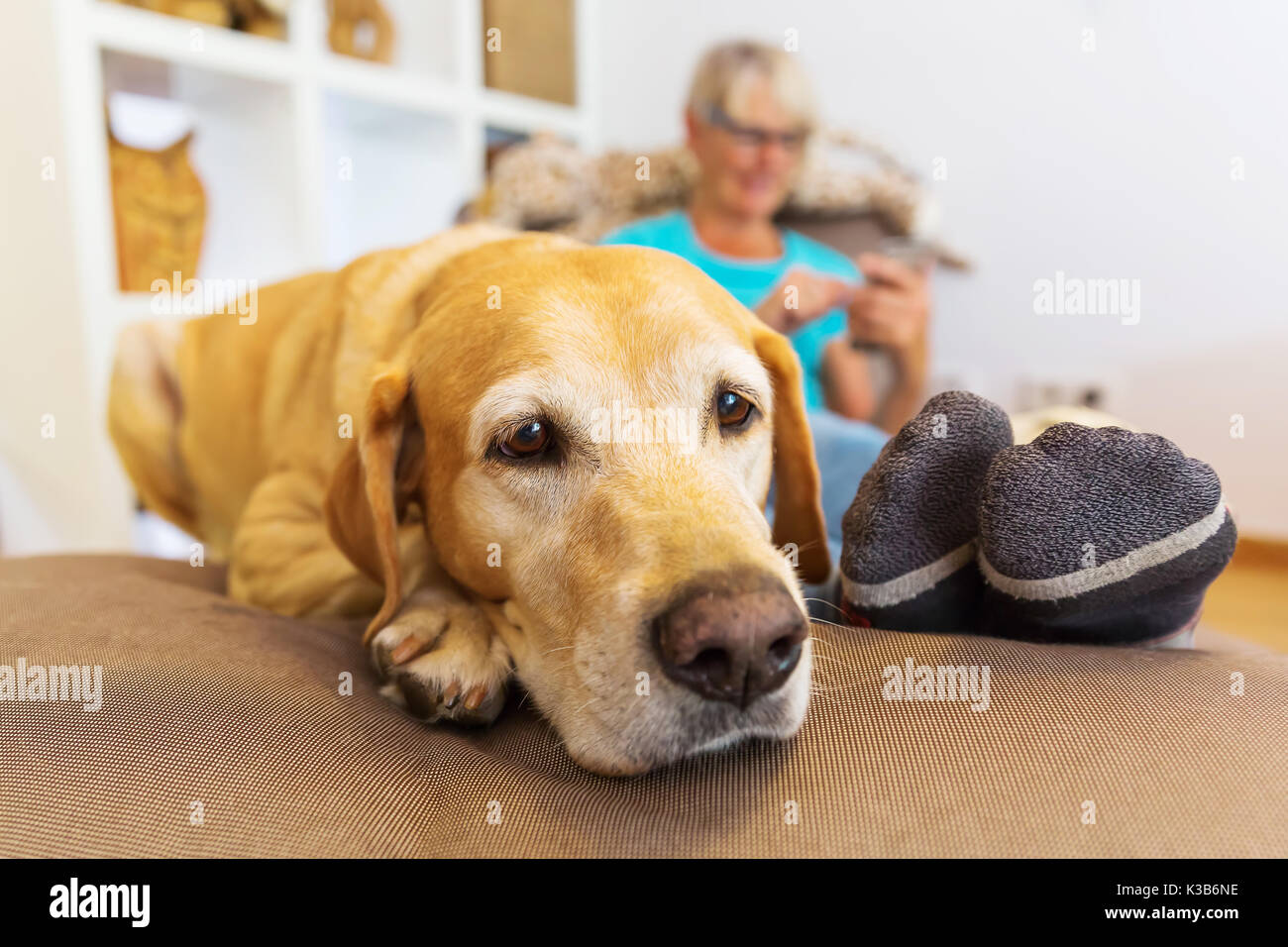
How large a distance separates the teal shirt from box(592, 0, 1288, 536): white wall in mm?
1214

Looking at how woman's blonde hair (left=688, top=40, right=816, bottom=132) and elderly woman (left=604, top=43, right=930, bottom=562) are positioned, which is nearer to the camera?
elderly woman (left=604, top=43, right=930, bottom=562)

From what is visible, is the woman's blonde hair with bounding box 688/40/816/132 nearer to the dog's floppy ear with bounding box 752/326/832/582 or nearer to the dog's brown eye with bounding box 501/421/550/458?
the dog's floppy ear with bounding box 752/326/832/582

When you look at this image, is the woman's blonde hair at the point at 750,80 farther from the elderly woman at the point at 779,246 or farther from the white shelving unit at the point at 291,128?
the white shelving unit at the point at 291,128

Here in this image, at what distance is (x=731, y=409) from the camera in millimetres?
1363

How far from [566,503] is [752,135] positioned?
2.68m

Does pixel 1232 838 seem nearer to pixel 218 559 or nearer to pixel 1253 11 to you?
pixel 218 559

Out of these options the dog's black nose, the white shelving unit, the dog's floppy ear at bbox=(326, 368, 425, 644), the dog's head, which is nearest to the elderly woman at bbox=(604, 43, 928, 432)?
the white shelving unit

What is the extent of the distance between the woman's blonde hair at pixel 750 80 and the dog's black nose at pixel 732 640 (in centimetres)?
298

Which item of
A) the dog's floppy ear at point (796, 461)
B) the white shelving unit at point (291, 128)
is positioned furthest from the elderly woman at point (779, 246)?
the dog's floppy ear at point (796, 461)

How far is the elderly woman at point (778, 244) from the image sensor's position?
3279 millimetres

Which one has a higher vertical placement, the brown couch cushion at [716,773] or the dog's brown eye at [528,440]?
the dog's brown eye at [528,440]

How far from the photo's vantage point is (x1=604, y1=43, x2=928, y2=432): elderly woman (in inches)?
129

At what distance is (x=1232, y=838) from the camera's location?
32.2 inches
